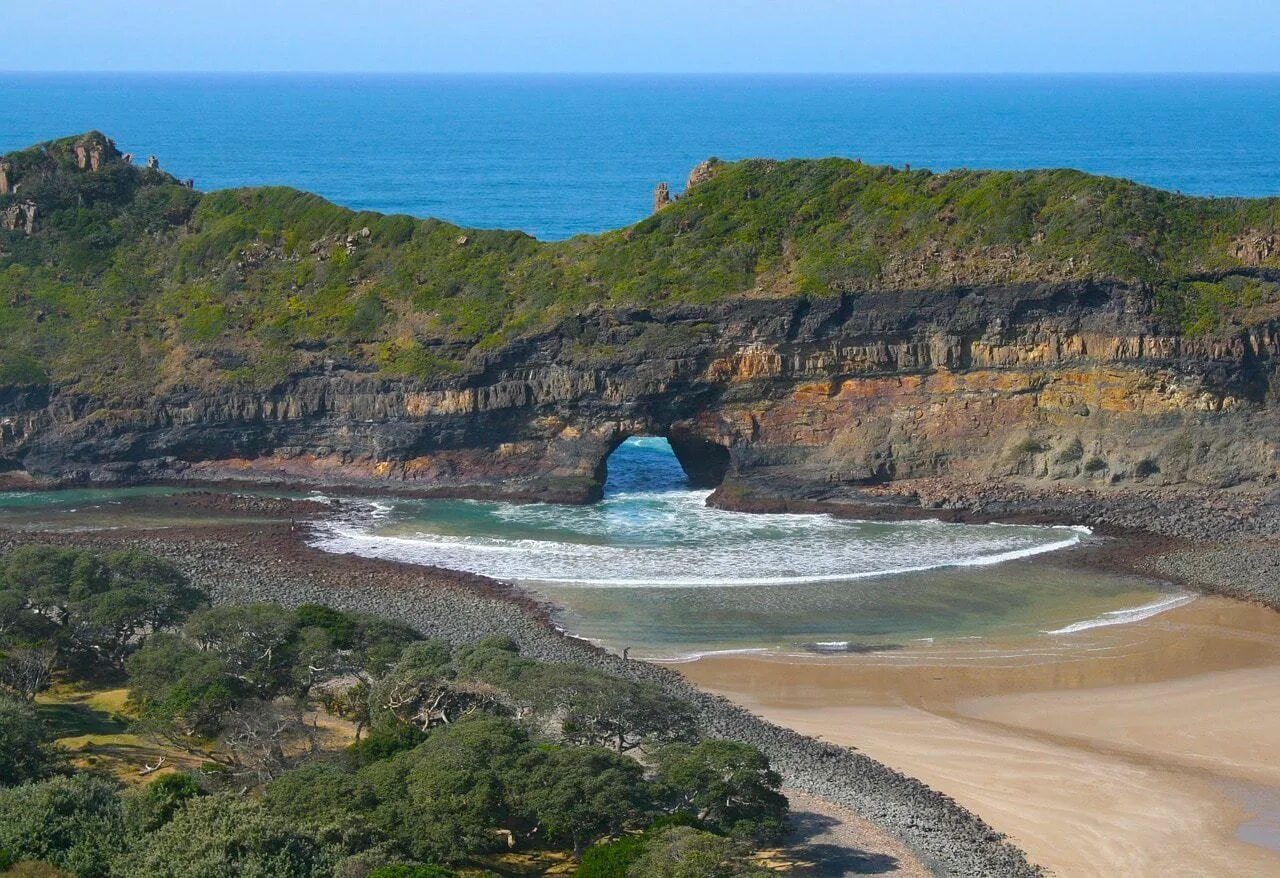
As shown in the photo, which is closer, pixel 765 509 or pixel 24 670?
pixel 24 670

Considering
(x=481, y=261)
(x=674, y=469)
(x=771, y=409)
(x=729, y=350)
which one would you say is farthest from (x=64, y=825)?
(x=674, y=469)

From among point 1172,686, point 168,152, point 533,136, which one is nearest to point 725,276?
point 1172,686

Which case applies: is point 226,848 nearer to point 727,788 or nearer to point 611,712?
point 727,788

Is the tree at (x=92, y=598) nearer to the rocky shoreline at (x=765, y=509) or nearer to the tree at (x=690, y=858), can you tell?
the rocky shoreline at (x=765, y=509)

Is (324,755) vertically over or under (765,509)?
under

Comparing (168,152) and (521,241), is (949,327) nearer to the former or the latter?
(521,241)

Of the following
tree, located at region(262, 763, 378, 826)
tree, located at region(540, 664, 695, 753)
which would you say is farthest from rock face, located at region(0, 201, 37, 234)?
tree, located at region(262, 763, 378, 826)

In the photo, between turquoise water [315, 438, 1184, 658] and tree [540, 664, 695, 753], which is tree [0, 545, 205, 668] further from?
tree [540, 664, 695, 753]
